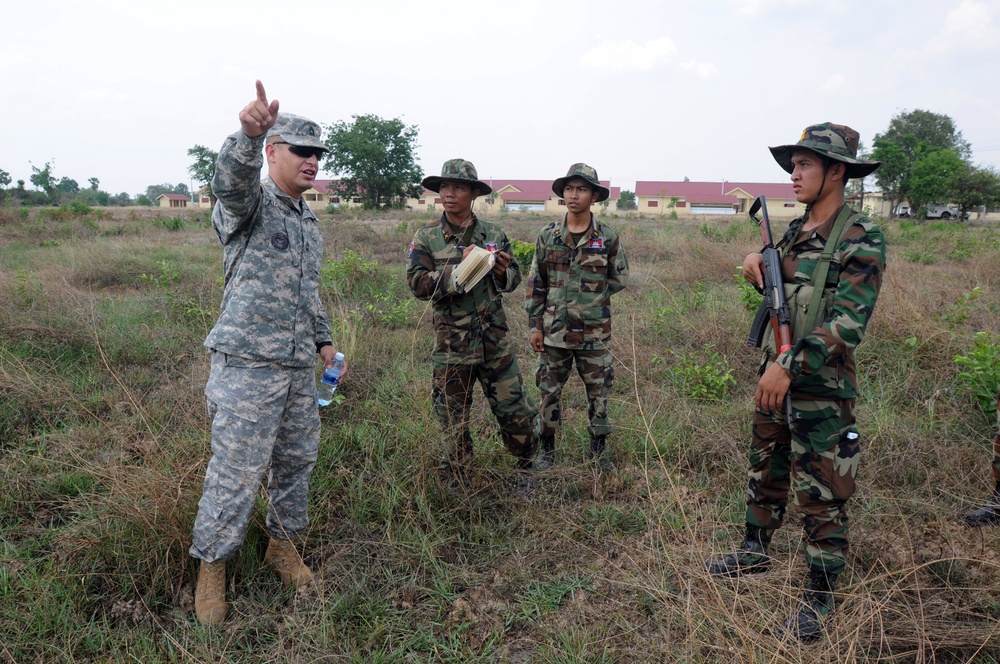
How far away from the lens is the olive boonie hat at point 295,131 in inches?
95.4

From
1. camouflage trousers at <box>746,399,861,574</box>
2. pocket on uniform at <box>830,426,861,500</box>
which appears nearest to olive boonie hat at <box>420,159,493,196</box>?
camouflage trousers at <box>746,399,861,574</box>

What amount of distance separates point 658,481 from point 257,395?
2.34 meters

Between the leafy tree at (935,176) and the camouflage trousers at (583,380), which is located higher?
the leafy tree at (935,176)

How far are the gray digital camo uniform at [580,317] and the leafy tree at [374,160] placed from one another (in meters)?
37.4

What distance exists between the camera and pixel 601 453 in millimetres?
3748

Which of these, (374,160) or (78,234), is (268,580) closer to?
(78,234)

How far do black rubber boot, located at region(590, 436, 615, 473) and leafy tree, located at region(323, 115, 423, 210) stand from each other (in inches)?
1488

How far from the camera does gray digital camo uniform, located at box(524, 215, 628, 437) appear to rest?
3727mm

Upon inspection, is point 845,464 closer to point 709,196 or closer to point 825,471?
point 825,471

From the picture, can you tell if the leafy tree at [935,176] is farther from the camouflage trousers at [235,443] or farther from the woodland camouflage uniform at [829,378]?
the camouflage trousers at [235,443]

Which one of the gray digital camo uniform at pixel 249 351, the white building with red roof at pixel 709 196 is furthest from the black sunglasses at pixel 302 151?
the white building with red roof at pixel 709 196

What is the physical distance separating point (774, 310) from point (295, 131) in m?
2.14

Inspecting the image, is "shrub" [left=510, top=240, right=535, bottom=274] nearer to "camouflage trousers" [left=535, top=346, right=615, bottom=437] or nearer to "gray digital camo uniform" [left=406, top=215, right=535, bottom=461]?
"camouflage trousers" [left=535, top=346, right=615, bottom=437]

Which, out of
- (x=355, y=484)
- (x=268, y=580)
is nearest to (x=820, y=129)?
(x=355, y=484)
